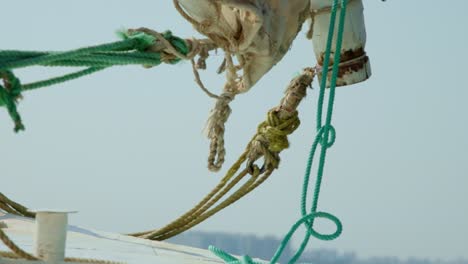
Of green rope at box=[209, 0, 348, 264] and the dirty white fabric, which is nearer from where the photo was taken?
green rope at box=[209, 0, 348, 264]

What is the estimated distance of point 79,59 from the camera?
4305 mm

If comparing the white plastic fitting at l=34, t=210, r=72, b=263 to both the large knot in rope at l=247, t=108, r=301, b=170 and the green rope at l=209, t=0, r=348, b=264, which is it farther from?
the large knot in rope at l=247, t=108, r=301, b=170

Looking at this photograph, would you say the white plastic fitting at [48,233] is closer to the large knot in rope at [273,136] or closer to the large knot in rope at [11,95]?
the large knot in rope at [11,95]

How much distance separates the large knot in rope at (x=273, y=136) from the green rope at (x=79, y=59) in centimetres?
137

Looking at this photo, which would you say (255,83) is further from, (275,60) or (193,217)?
(193,217)

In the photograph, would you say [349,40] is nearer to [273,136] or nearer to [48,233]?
[273,136]

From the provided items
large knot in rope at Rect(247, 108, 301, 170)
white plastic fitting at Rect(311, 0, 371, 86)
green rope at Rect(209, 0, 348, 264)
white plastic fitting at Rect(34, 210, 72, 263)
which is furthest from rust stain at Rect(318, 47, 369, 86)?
white plastic fitting at Rect(34, 210, 72, 263)

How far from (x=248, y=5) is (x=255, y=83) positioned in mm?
606

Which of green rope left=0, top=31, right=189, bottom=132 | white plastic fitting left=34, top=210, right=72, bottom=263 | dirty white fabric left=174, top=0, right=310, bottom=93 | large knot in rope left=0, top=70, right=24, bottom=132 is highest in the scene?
dirty white fabric left=174, top=0, right=310, bottom=93

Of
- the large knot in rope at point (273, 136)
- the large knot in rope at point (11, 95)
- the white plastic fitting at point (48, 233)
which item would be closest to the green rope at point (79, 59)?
the large knot in rope at point (11, 95)

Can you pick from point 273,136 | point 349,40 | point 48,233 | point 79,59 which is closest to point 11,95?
point 79,59

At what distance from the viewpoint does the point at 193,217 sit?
6727 millimetres

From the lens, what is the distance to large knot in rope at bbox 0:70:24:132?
→ 3852mm

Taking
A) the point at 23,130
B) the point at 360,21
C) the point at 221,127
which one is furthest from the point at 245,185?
the point at 23,130
